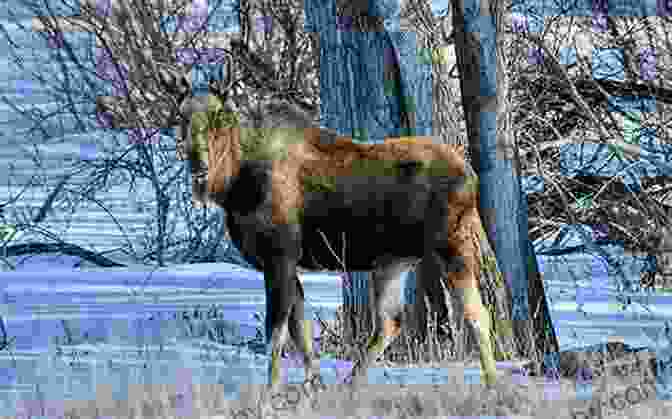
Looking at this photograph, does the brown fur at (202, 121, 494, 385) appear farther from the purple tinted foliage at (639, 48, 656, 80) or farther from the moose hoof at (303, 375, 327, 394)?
the purple tinted foliage at (639, 48, 656, 80)

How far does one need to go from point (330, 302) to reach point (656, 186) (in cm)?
307

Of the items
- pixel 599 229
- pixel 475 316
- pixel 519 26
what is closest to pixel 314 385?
pixel 475 316

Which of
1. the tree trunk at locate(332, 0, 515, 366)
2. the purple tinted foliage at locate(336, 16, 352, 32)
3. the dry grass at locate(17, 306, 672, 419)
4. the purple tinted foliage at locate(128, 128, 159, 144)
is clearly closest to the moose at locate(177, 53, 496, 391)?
the dry grass at locate(17, 306, 672, 419)

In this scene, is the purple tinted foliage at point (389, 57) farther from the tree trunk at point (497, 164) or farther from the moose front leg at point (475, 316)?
the moose front leg at point (475, 316)

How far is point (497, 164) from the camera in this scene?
10.2 metres

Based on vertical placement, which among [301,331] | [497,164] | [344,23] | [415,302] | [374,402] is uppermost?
[344,23]

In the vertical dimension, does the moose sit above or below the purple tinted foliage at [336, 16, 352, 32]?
below

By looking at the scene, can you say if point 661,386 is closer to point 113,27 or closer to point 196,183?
point 196,183

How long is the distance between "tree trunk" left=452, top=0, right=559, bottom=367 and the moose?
1.97m

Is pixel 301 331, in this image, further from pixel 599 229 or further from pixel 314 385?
pixel 599 229

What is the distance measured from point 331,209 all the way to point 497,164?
2.45 metres

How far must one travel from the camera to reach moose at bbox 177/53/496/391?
25.6 ft

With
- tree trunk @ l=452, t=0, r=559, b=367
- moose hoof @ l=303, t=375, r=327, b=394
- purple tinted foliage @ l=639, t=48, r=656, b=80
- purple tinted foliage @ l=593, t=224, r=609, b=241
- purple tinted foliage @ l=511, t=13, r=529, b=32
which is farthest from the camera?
purple tinted foliage @ l=593, t=224, r=609, b=241

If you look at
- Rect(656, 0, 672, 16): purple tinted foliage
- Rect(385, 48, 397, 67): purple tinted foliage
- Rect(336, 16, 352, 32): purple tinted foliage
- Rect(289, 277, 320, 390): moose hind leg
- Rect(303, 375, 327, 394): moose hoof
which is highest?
Rect(336, 16, 352, 32): purple tinted foliage
